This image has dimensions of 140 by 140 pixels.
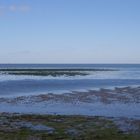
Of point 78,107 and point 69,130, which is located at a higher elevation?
point 69,130

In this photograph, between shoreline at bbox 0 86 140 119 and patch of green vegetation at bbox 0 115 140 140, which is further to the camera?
shoreline at bbox 0 86 140 119

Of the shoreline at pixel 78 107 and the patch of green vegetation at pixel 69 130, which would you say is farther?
the shoreline at pixel 78 107

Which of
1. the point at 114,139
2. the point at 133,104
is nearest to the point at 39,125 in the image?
the point at 114,139

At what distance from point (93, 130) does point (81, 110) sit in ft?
26.8

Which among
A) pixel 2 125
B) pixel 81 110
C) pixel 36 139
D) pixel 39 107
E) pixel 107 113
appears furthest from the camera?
pixel 39 107

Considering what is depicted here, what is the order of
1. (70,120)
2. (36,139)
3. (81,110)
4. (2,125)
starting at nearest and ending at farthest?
(36,139), (2,125), (70,120), (81,110)

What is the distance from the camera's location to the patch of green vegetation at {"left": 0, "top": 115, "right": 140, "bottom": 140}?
14680 millimetres

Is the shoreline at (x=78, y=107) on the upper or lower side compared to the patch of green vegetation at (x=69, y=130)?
lower

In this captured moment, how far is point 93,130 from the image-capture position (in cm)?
1620

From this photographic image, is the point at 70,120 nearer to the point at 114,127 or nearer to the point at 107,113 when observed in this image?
the point at 114,127

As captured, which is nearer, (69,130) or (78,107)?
(69,130)

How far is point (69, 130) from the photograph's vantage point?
53.3 ft

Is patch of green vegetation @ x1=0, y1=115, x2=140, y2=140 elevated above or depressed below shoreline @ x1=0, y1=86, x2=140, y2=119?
above

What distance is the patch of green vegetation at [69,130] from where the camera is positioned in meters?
14.7
